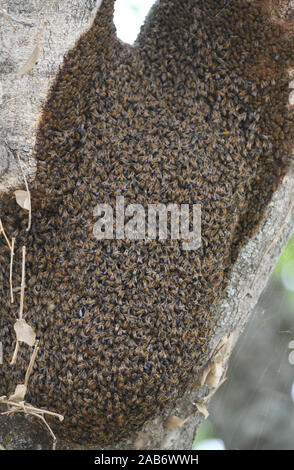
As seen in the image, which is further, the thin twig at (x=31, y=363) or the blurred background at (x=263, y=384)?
the blurred background at (x=263, y=384)

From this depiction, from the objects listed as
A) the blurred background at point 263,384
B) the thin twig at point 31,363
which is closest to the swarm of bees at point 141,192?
the thin twig at point 31,363

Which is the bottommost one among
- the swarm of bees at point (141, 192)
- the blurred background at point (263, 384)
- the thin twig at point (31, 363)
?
the blurred background at point (263, 384)

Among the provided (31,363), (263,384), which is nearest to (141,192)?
(31,363)

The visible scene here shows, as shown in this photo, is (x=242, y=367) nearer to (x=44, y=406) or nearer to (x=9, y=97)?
(x=44, y=406)

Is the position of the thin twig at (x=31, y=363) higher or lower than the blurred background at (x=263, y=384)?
higher

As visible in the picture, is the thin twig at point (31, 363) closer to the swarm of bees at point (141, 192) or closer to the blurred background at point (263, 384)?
the swarm of bees at point (141, 192)

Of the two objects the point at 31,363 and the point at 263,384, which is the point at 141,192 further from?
the point at 263,384
